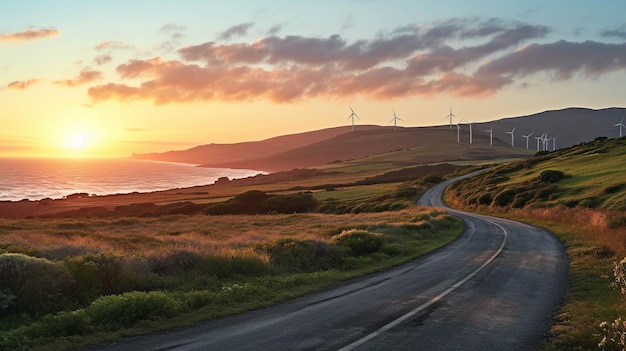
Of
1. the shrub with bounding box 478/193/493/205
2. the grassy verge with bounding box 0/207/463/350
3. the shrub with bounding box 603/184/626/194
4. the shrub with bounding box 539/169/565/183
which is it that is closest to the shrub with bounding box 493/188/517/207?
the shrub with bounding box 478/193/493/205

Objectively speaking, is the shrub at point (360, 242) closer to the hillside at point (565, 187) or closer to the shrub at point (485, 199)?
the hillside at point (565, 187)

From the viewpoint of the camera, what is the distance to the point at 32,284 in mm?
12797

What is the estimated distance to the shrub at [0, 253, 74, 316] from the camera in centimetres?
1242

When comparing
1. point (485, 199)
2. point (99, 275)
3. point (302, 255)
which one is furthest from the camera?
point (485, 199)

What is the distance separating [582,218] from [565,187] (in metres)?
24.7

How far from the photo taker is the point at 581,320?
1177 centimetres

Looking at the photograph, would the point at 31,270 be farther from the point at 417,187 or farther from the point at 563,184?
the point at 417,187

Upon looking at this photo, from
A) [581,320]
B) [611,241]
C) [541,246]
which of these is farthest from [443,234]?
[581,320]

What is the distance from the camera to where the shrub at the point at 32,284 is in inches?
489

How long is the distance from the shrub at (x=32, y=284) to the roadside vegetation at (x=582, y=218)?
12054mm

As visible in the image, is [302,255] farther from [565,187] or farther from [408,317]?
[565,187]

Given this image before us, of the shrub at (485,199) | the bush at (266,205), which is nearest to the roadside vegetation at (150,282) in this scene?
the shrub at (485,199)

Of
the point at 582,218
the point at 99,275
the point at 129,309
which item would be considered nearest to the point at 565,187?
the point at 582,218

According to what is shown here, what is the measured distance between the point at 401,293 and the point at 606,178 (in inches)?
2108
